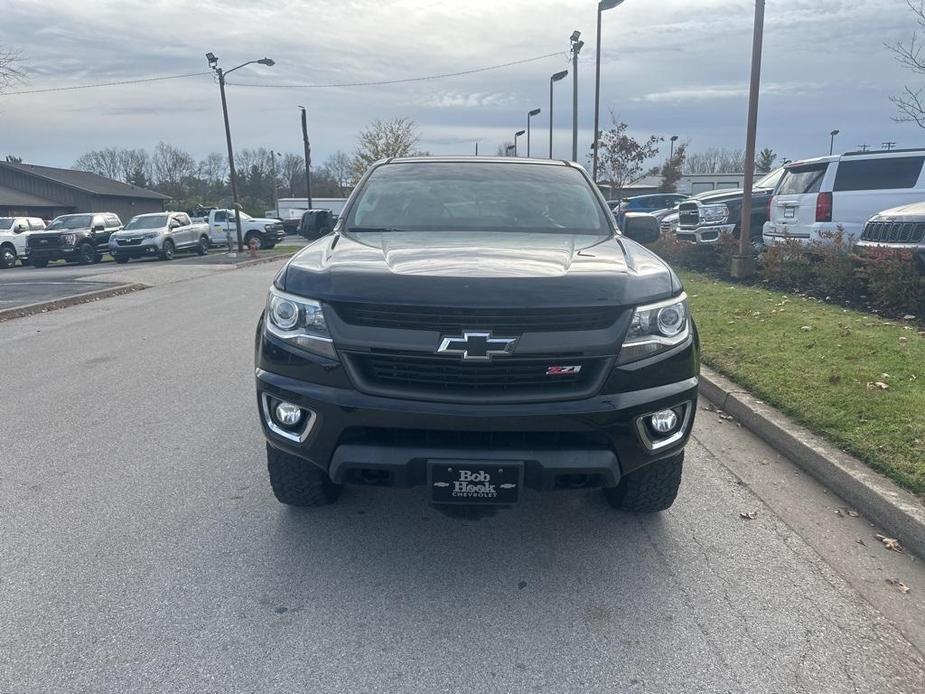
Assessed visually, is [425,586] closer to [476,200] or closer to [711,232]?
[476,200]

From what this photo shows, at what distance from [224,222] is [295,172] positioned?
6236cm

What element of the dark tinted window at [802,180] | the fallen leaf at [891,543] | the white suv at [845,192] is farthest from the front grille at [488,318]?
the dark tinted window at [802,180]

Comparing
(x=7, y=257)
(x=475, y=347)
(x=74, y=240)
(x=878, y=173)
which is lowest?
(x=7, y=257)

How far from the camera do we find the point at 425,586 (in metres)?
3.04

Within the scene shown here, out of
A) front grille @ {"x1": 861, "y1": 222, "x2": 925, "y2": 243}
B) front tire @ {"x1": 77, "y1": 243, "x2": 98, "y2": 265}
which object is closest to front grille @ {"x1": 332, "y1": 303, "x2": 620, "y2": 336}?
front grille @ {"x1": 861, "y1": 222, "x2": 925, "y2": 243}

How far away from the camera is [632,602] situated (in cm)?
292

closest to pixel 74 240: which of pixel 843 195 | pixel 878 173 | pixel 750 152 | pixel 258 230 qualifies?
pixel 258 230

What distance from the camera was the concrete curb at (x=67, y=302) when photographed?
11227 mm

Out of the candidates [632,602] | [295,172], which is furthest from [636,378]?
[295,172]

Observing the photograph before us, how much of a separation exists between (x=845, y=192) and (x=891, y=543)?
927cm

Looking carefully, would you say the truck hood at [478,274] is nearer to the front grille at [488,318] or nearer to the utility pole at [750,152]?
the front grille at [488,318]

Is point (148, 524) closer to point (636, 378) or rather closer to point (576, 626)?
point (576, 626)

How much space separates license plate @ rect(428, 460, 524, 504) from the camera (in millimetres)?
2766

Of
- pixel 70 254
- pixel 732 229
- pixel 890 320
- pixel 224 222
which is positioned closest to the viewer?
pixel 890 320
